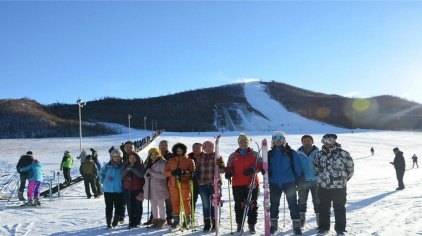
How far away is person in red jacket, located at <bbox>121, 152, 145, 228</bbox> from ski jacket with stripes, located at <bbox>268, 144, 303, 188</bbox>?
2459 mm

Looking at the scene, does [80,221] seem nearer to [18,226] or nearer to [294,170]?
[18,226]

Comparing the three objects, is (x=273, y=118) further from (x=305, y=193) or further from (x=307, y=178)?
(x=307, y=178)

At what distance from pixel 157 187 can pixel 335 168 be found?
3.12 m

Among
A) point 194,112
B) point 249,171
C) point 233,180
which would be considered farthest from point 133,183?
point 194,112

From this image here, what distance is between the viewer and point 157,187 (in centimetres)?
796

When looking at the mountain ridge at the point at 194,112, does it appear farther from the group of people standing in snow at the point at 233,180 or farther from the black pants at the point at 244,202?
the black pants at the point at 244,202

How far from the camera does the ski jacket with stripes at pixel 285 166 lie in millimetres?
7004

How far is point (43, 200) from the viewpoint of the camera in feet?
42.9

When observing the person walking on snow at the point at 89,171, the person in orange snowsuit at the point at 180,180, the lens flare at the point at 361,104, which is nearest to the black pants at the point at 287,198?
the person in orange snowsuit at the point at 180,180

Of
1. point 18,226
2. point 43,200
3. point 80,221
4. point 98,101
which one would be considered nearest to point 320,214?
point 80,221

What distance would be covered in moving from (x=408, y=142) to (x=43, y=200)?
134 feet

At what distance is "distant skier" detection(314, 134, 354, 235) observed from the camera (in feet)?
22.3

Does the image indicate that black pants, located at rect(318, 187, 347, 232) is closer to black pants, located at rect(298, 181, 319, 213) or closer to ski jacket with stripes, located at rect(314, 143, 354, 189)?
ski jacket with stripes, located at rect(314, 143, 354, 189)

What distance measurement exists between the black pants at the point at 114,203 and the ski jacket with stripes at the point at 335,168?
374cm
